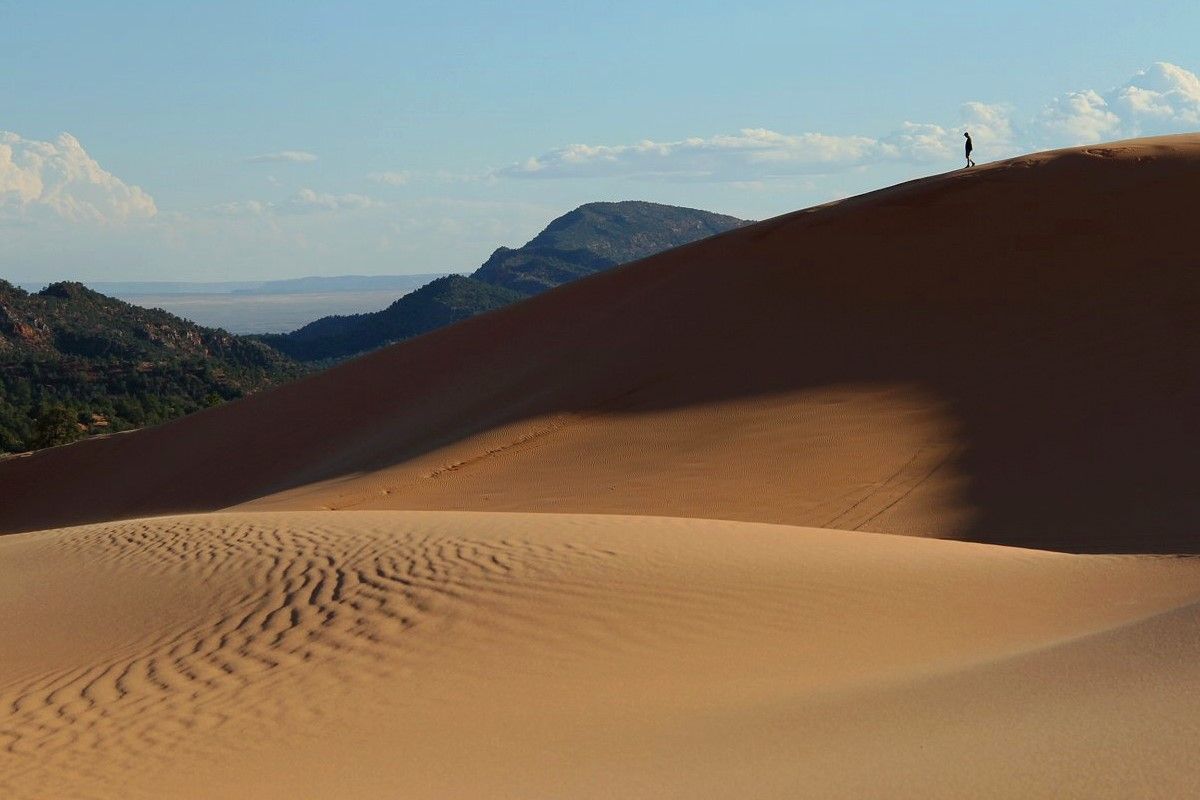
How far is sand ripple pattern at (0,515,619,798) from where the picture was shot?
651cm

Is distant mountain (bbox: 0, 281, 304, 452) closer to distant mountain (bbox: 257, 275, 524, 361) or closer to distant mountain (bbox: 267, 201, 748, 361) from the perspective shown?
distant mountain (bbox: 267, 201, 748, 361)

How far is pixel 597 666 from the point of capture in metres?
7.12

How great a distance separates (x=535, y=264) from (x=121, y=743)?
143496mm

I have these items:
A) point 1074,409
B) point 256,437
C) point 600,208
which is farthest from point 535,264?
point 1074,409

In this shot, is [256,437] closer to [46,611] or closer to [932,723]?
[46,611]

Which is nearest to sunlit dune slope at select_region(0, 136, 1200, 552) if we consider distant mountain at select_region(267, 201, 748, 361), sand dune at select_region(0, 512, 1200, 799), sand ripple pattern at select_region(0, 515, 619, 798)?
sand dune at select_region(0, 512, 1200, 799)

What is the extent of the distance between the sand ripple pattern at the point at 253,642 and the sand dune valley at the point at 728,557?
0.12 feet

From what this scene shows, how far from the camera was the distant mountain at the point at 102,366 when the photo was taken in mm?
47156

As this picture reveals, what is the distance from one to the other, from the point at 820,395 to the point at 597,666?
34.1 ft

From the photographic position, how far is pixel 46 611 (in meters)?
9.52

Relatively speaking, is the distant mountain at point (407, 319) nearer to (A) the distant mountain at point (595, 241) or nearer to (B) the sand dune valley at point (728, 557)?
(A) the distant mountain at point (595, 241)

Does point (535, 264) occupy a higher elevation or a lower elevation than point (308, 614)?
higher

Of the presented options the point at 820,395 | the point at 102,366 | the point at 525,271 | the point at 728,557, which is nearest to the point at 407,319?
the point at 525,271

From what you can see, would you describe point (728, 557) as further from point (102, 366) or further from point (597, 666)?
point (102, 366)
